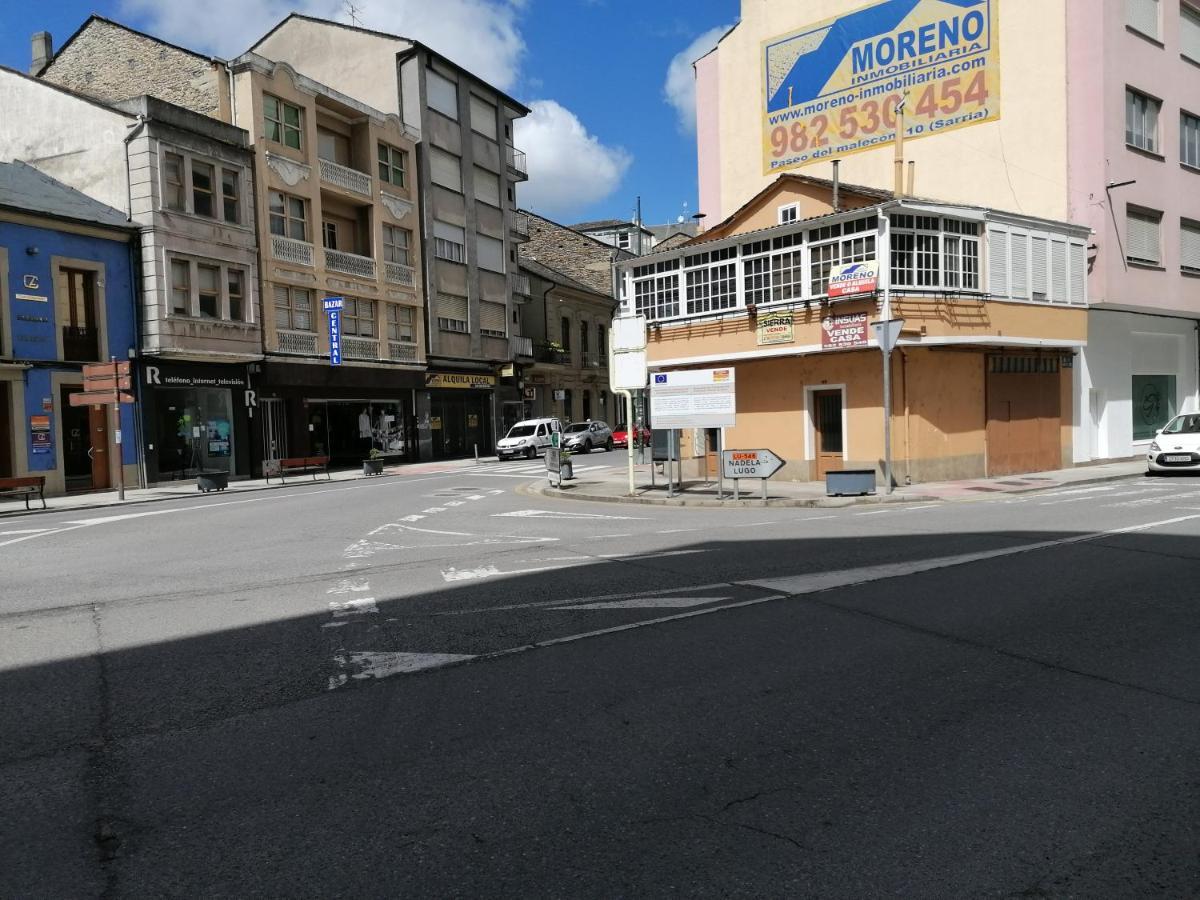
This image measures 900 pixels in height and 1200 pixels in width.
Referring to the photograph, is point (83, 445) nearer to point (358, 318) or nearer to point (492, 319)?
point (358, 318)

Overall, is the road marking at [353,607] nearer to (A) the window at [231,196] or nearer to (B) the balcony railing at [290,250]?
(A) the window at [231,196]

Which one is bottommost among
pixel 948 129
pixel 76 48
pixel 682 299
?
pixel 682 299

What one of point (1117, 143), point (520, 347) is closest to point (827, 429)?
point (1117, 143)

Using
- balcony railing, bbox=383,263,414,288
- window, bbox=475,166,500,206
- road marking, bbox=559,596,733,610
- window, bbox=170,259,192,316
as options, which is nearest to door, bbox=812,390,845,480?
road marking, bbox=559,596,733,610

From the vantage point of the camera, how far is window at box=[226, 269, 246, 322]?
98.5ft

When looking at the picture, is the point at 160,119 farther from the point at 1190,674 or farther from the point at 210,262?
the point at 1190,674

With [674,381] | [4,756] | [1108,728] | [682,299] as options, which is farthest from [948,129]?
[4,756]

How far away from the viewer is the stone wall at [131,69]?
31.7 meters

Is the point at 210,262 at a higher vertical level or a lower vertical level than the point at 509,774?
higher

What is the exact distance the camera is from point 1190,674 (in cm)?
544

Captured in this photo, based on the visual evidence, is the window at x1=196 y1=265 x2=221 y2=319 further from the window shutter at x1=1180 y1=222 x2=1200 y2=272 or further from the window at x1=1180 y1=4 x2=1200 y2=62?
the window at x1=1180 y1=4 x2=1200 y2=62

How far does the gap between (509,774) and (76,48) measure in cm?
3998

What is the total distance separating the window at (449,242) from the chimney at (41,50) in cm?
1621

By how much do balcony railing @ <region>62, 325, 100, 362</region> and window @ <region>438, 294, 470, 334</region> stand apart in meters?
16.1
